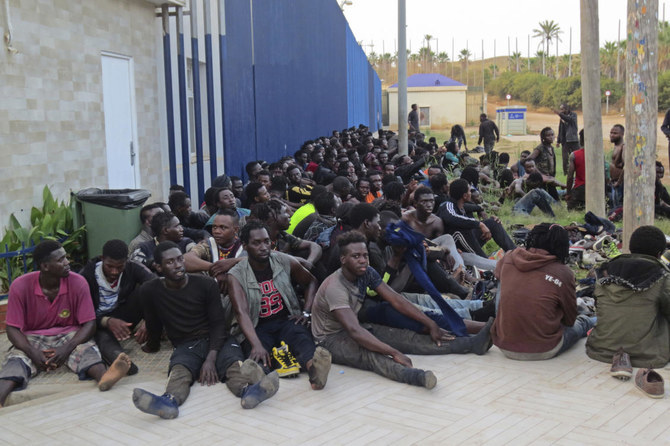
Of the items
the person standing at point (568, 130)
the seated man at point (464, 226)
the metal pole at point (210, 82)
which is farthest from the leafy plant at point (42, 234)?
the person standing at point (568, 130)

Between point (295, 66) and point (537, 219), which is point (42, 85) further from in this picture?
point (295, 66)

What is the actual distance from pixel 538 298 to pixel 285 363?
1903mm

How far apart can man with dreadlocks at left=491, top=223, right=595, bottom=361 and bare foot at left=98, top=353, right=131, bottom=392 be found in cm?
276

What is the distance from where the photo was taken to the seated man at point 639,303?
5484 millimetres

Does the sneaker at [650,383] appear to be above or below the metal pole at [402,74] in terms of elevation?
below

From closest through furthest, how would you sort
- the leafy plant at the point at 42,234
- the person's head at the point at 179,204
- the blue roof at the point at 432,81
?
the leafy plant at the point at 42,234 → the person's head at the point at 179,204 → the blue roof at the point at 432,81

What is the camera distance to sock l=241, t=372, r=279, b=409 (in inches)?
196

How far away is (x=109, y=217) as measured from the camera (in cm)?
765

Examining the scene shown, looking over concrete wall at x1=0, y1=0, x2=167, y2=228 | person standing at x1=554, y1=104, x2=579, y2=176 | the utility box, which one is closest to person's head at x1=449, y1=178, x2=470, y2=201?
concrete wall at x1=0, y1=0, x2=167, y2=228

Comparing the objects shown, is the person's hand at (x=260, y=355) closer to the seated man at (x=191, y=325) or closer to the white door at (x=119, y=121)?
the seated man at (x=191, y=325)

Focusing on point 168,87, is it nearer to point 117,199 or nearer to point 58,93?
point 58,93

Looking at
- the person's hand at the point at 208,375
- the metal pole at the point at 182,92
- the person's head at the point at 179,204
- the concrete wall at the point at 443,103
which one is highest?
the concrete wall at the point at 443,103

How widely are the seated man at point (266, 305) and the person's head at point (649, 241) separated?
97.6 inches

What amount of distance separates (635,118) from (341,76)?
85.9ft
